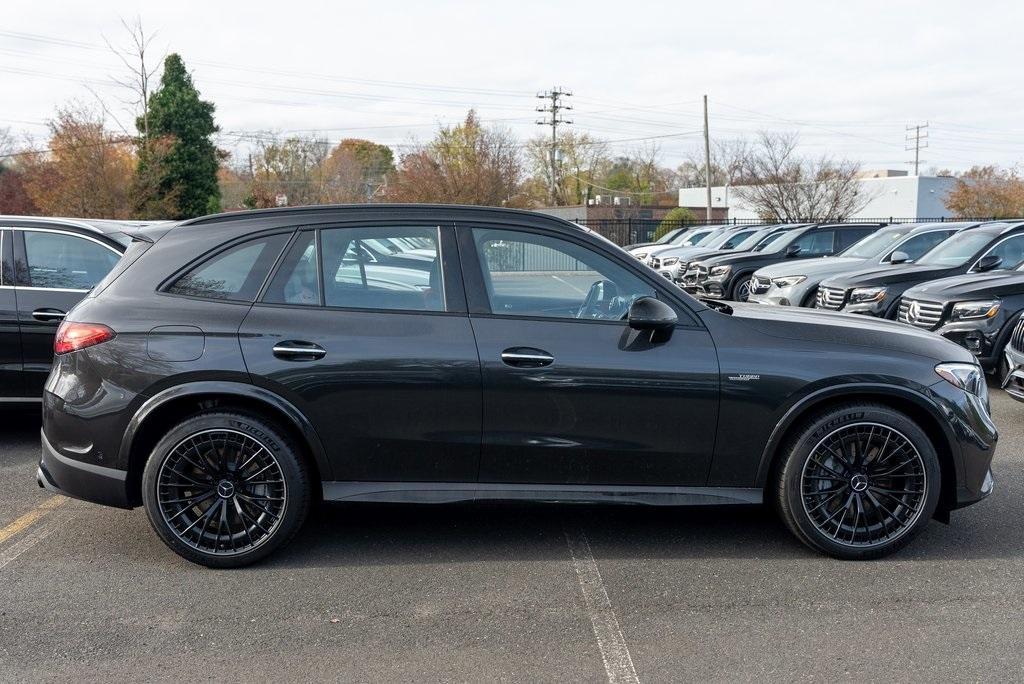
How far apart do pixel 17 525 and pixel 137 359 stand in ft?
5.18

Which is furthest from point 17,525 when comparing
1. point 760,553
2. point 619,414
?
point 760,553

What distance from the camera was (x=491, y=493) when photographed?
4.61m

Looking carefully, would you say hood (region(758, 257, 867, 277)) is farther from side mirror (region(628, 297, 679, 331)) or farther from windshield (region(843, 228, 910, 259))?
side mirror (region(628, 297, 679, 331))

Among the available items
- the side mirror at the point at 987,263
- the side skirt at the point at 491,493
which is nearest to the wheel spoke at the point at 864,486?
the side skirt at the point at 491,493

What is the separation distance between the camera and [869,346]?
470 cm

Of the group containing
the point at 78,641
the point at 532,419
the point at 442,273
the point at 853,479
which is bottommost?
the point at 78,641

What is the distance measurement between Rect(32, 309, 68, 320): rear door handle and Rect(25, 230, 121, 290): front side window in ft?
0.75

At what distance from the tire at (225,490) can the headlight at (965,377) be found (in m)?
3.24

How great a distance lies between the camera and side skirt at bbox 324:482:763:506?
4.60 metres

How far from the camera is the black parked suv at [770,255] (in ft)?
59.1

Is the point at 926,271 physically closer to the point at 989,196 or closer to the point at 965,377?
the point at 965,377

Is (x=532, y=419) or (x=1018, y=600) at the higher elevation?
(x=532, y=419)

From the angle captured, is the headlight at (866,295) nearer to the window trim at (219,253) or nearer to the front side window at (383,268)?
the front side window at (383,268)

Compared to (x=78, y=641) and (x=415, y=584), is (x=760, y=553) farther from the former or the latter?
(x=78, y=641)
